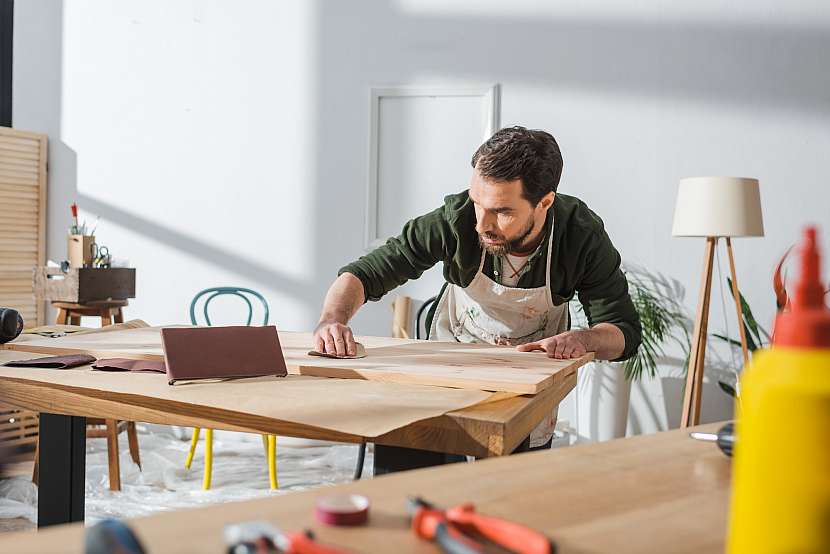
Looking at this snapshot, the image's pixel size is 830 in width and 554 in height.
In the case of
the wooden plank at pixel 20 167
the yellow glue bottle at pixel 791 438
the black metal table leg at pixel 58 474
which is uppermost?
the wooden plank at pixel 20 167

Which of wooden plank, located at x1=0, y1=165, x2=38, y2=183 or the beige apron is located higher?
wooden plank, located at x1=0, y1=165, x2=38, y2=183

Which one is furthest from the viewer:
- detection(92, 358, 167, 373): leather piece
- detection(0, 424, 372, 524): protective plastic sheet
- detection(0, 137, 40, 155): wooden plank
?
detection(0, 137, 40, 155): wooden plank

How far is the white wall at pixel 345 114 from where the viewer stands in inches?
149

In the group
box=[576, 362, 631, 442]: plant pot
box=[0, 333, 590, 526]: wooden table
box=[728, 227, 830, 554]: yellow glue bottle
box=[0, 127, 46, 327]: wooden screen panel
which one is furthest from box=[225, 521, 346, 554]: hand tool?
box=[0, 127, 46, 327]: wooden screen panel

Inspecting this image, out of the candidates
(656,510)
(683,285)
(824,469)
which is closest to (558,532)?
(656,510)

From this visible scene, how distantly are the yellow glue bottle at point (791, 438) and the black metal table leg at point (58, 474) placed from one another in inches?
59.8

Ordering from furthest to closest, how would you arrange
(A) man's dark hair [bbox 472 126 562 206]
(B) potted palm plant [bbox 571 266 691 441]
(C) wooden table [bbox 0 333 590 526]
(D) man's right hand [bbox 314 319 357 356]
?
(B) potted palm plant [bbox 571 266 691 441] → (A) man's dark hair [bbox 472 126 562 206] → (D) man's right hand [bbox 314 319 357 356] → (C) wooden table [bbox 0 333 590 526]

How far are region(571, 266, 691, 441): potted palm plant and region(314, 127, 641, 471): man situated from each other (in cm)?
138

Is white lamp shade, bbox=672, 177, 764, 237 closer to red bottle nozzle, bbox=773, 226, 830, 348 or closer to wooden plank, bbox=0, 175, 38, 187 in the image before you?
red bottle nozzle, bbox=773, 226, 830, 348

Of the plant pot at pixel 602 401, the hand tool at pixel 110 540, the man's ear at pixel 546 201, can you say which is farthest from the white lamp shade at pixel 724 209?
the hand tool at pixel 110 540

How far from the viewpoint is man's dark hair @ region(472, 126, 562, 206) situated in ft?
6.85

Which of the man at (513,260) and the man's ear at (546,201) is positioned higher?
the man's ear at (546,201)

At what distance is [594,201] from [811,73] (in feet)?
3.83

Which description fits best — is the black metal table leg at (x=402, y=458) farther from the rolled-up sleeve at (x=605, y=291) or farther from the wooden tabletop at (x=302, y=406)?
the rolled-up sleeve at (x=605, y=291)
